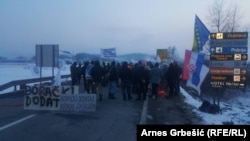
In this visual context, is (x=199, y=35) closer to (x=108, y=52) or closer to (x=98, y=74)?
(x=98, y=74)

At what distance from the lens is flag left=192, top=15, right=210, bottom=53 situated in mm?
16281

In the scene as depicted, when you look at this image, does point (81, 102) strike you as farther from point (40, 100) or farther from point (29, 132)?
point (29, 132)

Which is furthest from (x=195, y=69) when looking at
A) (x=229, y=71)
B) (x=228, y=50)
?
(x=228, y=50)

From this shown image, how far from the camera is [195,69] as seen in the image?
16.6 m

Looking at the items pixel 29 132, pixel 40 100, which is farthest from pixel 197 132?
pixel 40 100

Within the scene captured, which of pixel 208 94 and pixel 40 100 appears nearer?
pixel 40 100

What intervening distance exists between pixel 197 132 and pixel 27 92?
434 inches

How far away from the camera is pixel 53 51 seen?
27.8m

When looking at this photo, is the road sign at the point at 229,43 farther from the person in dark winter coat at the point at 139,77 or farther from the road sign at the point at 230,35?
the person in dark winter coat at the point at 139,77

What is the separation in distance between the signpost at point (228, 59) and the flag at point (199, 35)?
0.90 ft

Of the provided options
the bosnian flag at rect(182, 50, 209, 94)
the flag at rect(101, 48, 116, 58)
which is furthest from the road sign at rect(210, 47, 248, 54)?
the flag at rect(101, 48, 116, 58)

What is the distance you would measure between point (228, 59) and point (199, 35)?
1.43 m

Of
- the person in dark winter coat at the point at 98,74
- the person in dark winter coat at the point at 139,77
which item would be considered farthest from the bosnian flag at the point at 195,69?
the person in dark winter coat at the point at 98,74

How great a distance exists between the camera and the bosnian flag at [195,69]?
16.1 metres
